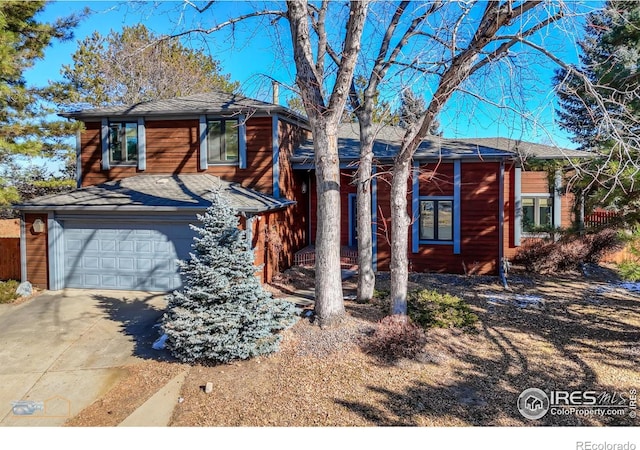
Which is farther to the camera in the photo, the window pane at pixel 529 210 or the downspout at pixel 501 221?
the window pane at pixel 529 210

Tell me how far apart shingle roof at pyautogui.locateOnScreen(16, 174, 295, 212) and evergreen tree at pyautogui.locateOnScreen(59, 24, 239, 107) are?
454 inches

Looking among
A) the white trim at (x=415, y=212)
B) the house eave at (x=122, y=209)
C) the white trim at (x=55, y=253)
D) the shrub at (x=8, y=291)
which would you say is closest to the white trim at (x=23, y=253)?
the shrub at (x=8, y=291)

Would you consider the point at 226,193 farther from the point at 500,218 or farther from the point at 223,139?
the point at 500,218

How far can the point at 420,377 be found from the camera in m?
5.61

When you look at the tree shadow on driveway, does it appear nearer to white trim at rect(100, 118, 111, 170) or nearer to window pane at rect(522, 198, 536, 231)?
white trim at rect(100, 118, 111, 170)

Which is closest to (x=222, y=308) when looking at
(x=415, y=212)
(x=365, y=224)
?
(x=365, y=224)

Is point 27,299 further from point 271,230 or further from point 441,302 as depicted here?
point 441,302

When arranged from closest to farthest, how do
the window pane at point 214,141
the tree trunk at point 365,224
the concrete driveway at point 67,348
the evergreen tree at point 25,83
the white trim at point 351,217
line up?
the concrete driveway at point 67,348 → the tree trunk at point 365,224 → the evergreen tree at point 25,83 → the window pane at point 214,141 → the white trim at point 351,217

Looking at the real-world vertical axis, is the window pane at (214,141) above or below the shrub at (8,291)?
above

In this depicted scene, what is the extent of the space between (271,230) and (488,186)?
667cm

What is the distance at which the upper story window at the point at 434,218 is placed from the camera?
12234 millimetres

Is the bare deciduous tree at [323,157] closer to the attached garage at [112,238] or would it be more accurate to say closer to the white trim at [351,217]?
the attached garage at [112,238]

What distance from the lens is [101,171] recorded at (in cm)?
1277

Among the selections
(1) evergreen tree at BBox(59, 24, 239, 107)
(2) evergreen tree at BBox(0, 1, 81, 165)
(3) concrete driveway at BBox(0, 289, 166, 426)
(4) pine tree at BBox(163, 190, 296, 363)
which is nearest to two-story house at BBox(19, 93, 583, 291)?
(3) concrete driveway at BBox(0, 289, 166, 426)
